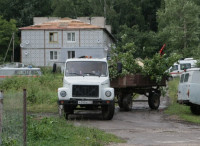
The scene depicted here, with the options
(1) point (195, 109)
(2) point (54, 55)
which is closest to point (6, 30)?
(2) point (54, 55)

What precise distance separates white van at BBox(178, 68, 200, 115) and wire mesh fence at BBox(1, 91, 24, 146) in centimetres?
1198

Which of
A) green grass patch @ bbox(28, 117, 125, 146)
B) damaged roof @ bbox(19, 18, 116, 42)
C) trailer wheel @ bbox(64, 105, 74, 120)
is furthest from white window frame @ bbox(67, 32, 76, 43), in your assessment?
green grass patch @ bbox(28, 117, 125, 146)

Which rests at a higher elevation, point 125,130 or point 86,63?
point 86,63

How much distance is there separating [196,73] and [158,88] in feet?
13.2

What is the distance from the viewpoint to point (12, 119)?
10.6 m

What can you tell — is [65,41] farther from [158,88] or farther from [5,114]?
[5,114]

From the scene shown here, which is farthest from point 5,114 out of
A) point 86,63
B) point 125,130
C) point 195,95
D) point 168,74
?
point 168,74

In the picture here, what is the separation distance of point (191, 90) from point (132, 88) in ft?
11.5

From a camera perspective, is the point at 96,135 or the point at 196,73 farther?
the point at 196,73

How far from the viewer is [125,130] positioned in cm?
1564

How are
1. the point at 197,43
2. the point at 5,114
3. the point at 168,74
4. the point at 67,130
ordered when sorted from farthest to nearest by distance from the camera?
1. the point at 197,43
2. the point at 168,74
3. the point at 67,130
4. the point at 5,114

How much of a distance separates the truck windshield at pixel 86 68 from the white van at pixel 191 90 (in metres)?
4.27

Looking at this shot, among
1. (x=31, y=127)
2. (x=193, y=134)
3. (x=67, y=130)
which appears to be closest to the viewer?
(x=31, y=127)

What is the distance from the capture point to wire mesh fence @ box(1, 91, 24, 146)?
1020 centimetres
